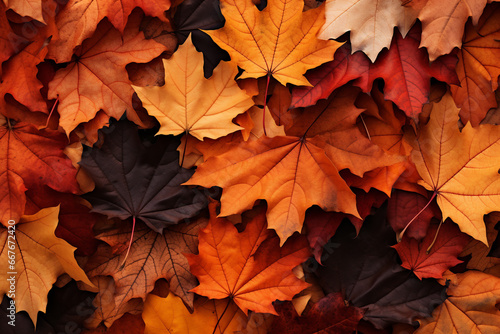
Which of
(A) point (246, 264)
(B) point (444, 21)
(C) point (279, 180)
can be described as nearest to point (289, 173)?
(C) point (279, 180)

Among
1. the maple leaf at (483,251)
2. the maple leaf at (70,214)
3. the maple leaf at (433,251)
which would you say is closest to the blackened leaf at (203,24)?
the maple leaf at (70,214)

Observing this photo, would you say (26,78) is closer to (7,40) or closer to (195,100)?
(7,40)

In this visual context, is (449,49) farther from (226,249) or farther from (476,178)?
(226,249)

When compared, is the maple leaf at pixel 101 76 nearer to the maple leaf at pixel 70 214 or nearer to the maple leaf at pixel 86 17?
the maple leaf at pixel 86 17

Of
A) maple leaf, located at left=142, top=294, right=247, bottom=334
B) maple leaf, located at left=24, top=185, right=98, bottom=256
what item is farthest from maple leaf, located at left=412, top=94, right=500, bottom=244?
maple leaf, located at left=24, top=185, right=98, bottom=256

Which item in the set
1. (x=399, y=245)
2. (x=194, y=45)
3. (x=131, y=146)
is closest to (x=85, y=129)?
(x=131, y=146)

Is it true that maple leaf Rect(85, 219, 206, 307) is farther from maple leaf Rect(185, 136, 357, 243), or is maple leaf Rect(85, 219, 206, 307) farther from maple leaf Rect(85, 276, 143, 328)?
maple leaf Rect(185, 136, 357, 243)

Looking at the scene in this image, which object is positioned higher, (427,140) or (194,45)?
(194,45)
